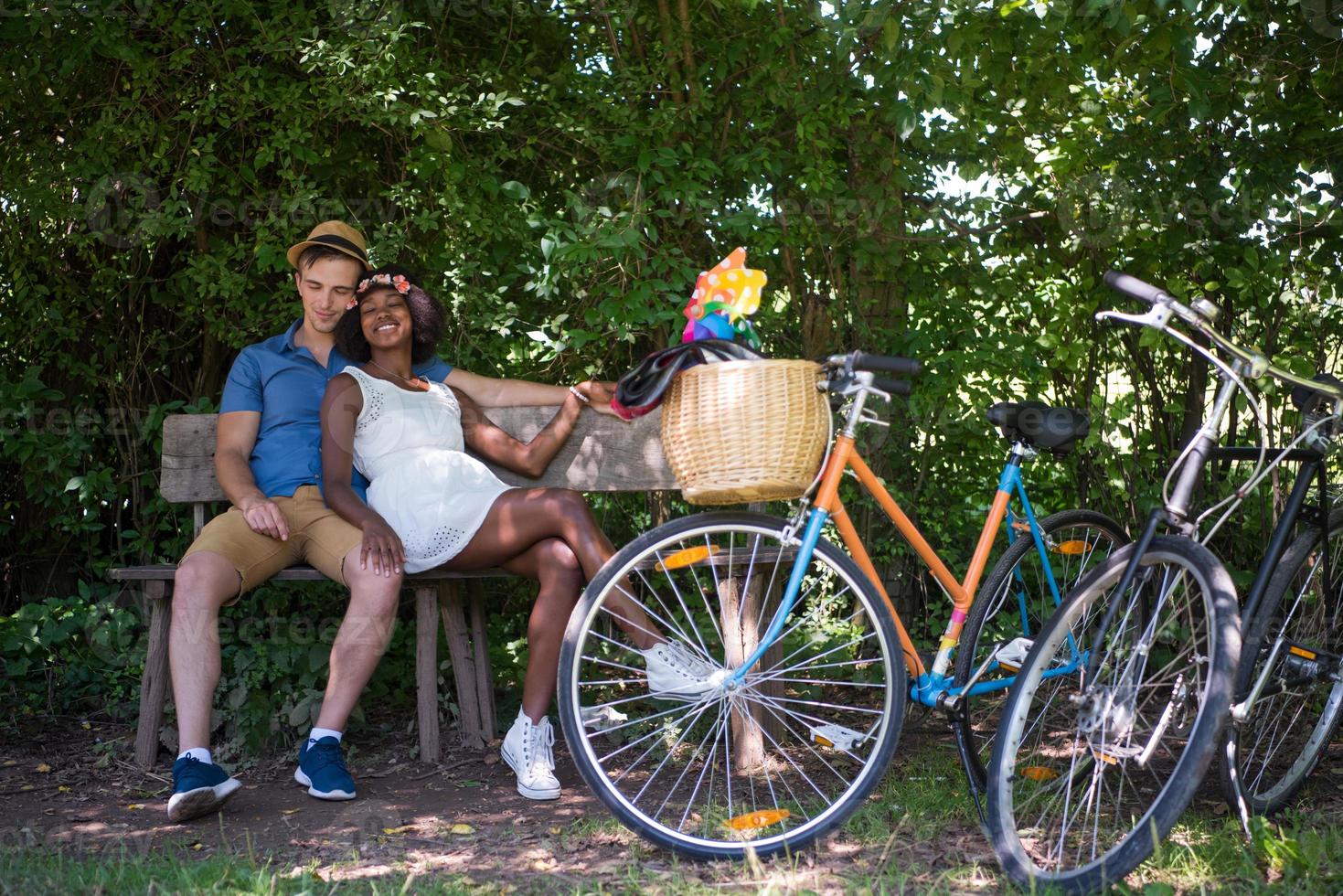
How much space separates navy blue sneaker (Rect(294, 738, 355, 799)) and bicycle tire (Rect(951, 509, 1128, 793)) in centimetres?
167

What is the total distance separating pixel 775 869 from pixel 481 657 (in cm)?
166

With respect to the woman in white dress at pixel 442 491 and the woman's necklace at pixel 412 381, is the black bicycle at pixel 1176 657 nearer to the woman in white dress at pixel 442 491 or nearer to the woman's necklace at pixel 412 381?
the woman in white dress at pixel 442 491

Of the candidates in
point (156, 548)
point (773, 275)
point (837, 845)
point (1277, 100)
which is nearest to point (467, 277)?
point (773, 275)

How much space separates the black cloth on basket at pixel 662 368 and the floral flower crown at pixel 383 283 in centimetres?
133

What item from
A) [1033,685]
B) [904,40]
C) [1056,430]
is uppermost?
[904,40]

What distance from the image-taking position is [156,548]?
214 inches

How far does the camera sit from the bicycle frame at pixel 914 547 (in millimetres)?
2879

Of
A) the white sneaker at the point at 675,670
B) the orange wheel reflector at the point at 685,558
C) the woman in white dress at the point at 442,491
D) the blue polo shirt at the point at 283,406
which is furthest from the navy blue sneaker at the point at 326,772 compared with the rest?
the orange wheel reflector at the point at 685,558

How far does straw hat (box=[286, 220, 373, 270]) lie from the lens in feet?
13.5

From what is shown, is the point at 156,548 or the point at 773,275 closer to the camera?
the point at 773,275

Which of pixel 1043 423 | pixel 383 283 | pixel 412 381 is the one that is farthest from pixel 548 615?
pixel 1043 423

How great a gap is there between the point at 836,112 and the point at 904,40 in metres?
0.56

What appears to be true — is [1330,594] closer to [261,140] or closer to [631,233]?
[631,233]

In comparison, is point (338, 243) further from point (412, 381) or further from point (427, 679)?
point (427, 679)
